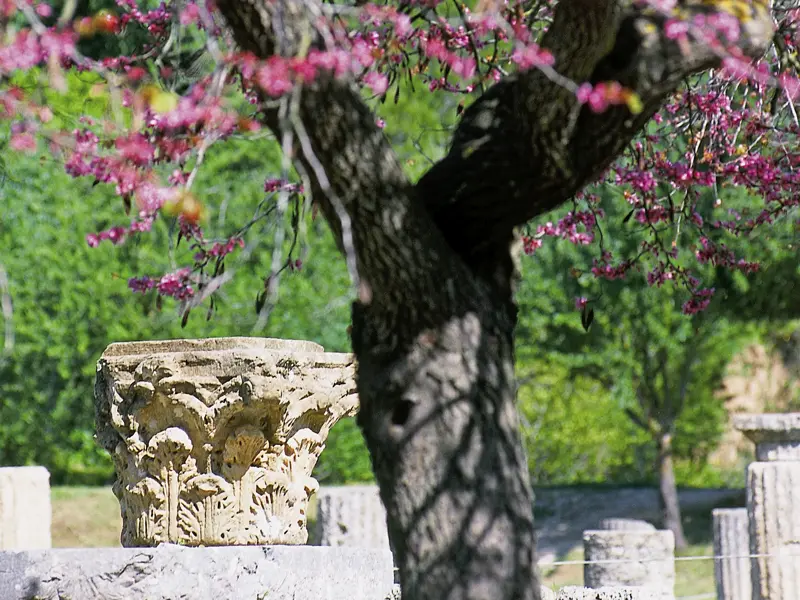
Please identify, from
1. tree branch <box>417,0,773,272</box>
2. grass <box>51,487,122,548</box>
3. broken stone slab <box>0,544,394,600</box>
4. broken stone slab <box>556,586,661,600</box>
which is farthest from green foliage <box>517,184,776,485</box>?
tree branch <box>417,0,773,272</box>

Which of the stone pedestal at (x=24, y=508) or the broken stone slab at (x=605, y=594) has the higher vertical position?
the stone pedestal at (x=24, y=508)

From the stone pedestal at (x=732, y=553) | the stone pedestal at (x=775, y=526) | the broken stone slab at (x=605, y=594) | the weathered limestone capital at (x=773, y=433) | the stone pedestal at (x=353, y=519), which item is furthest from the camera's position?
the stone pedestal at (x=353, y=519)

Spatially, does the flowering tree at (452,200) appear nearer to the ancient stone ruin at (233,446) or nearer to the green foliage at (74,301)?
the ancient stone ruin at (233,446)

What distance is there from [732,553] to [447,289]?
412 inches

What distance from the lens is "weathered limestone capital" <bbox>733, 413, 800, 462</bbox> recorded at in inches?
447

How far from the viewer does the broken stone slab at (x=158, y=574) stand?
582 cm

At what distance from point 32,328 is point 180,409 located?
15.3 m

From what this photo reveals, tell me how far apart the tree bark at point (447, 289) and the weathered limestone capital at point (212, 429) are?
2812mm

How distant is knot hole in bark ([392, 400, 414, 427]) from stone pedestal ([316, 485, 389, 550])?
10118 millimetres

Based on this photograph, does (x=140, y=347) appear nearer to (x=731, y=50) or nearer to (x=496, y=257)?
(x=496, y=257)

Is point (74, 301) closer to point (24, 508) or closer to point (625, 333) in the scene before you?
point (625, 333)

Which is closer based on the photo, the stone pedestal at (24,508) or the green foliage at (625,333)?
the stone pedestal at (24,508)

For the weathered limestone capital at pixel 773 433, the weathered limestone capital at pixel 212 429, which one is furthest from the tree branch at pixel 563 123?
the weathered limestone capital at pixel 773 433

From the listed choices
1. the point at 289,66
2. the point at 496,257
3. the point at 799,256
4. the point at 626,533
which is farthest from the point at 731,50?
the point at 799,256
